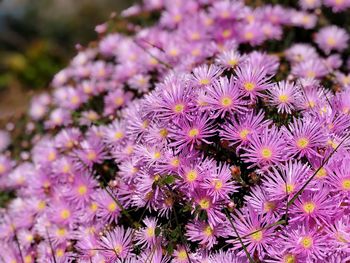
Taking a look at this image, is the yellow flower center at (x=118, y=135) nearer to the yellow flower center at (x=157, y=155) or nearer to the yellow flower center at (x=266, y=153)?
the yellow flower center at (x=157, y=155)

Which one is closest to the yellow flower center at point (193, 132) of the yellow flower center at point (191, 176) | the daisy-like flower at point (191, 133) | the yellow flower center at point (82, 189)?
the daisy-like flower at point (191, 133)

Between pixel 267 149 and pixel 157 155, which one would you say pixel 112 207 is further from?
pixel 267 149

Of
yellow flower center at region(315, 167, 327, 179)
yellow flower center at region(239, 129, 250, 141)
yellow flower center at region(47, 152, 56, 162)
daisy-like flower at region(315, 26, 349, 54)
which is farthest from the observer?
daisy-like flower at region(315, 26, 349, 54)

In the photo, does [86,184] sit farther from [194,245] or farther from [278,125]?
[278,125]

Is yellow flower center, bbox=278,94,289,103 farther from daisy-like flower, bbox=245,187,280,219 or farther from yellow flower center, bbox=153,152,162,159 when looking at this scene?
yellow flower center, bbox=153,152,162,159

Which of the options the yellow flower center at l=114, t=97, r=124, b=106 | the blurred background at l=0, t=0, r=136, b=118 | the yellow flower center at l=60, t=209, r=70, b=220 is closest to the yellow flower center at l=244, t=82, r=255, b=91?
the yellow flower center at l=60, t=209, r=70, b=220
